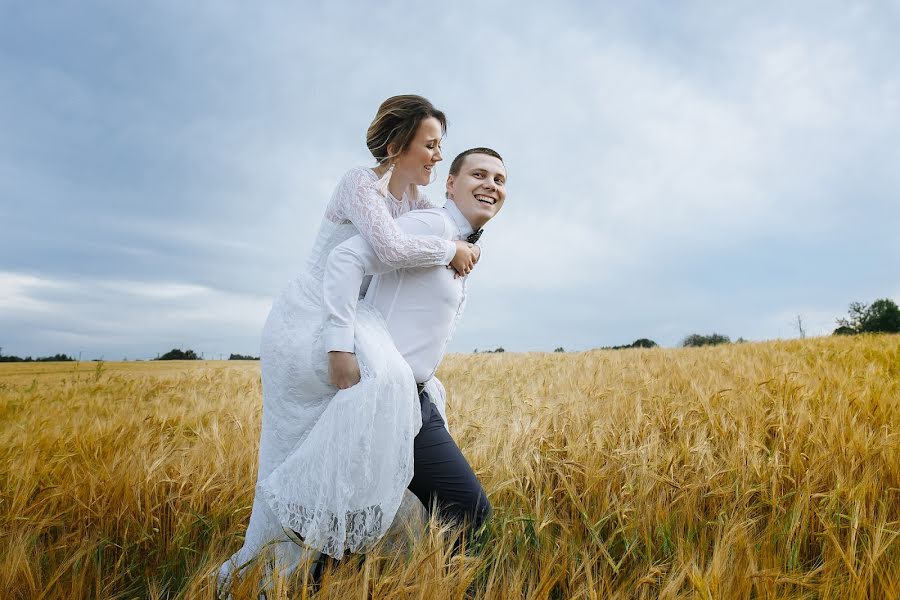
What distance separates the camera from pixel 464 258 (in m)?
1.71

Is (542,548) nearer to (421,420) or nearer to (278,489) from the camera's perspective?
(421,420)

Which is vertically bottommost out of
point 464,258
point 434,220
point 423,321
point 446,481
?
point 446,481

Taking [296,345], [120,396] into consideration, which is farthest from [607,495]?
[120,396]

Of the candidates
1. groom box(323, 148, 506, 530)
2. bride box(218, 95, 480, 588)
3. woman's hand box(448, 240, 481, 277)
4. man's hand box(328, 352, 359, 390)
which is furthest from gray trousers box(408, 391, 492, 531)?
woman's hand box(448, 240, 481, 277)

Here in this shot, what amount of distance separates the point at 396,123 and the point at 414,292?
595mm

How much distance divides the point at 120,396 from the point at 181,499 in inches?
143

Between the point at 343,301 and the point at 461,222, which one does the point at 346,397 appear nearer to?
the point at 343,301

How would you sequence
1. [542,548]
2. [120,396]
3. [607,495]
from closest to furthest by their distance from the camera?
[542,548]
[607,495]
[120,396]

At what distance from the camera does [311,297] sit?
1.72 meters

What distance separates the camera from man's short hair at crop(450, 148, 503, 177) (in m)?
1.88

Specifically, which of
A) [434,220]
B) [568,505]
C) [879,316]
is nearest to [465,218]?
[434,220]

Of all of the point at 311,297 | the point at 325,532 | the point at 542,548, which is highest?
the point at 311,297

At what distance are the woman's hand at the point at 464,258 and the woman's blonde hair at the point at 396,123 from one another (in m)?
0.40

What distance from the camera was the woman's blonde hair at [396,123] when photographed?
1810 millimetres
